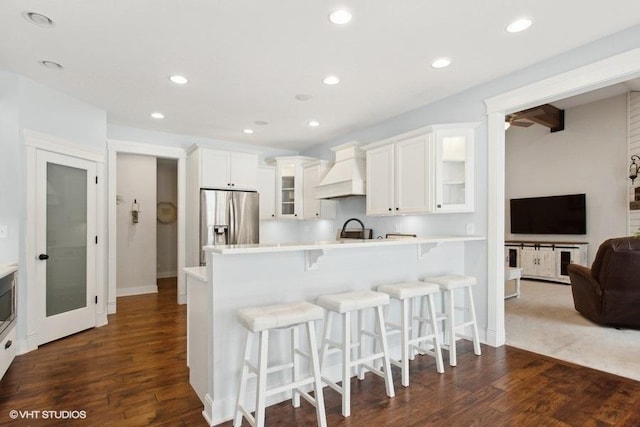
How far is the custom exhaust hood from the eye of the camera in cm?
466

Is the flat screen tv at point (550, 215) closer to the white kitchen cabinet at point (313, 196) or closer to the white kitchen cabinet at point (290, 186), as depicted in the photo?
the white kitchen cabinet at point (313, 196)

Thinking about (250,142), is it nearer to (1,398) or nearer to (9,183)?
(9,183)

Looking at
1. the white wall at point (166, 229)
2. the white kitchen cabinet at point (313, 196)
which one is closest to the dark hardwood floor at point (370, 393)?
the white kitchen cabinet at point (313, 196)

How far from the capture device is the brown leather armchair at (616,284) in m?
3.63

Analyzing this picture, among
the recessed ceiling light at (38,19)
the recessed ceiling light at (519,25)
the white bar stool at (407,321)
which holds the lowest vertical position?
the white bar stool at (407,321)

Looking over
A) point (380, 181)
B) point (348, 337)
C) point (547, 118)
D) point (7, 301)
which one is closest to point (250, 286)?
point (348, 337)

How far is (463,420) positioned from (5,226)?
4.06 meters

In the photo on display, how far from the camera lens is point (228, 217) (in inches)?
204

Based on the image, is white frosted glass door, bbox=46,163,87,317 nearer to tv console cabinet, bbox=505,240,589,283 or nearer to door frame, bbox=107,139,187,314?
door frame, bbox=107,139,187,314

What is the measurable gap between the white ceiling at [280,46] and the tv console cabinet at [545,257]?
15.1 ft

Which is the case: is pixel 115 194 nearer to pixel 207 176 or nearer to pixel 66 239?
pixel 66 239

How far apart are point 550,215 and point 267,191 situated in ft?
18.4

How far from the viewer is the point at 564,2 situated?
2209 mm

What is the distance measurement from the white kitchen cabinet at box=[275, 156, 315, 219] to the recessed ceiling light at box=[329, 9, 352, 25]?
352 cm
